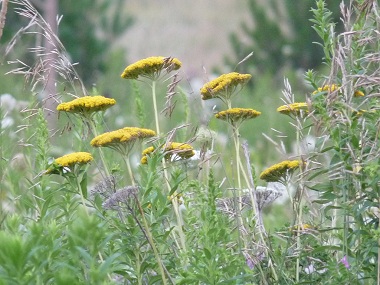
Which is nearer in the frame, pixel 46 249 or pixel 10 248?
pixel 10 248

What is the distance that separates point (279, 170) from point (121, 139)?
18.8 inches

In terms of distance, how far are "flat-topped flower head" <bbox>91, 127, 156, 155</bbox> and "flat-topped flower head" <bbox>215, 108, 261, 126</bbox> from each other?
0.26m

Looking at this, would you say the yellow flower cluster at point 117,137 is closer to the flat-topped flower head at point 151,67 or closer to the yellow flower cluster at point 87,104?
the yellow flower cluster at point 87,104

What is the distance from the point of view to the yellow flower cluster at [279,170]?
224cm

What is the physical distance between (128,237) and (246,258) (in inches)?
15.3

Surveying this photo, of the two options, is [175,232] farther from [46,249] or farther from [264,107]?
[264,107]

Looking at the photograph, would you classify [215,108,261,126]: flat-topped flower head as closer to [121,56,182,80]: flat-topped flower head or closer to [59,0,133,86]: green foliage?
[121,56,182,80]: flat-topped flower head

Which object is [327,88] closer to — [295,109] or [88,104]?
[295,109]

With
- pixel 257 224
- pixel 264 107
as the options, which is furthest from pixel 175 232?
pixel 264 107

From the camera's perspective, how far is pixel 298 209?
223cm

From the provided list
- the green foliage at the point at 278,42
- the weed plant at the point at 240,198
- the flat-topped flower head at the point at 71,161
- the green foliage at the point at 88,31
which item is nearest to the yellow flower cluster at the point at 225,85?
the weed plant at the point at 240,198

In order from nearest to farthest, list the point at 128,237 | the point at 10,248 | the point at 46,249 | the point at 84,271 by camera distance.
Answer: the point at 10,248 → the point at 46,249 → the point at 84,271 → the point at 128,237

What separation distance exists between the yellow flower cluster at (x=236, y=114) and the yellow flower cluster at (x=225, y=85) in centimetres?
5

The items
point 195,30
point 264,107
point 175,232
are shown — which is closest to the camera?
point 175,232
